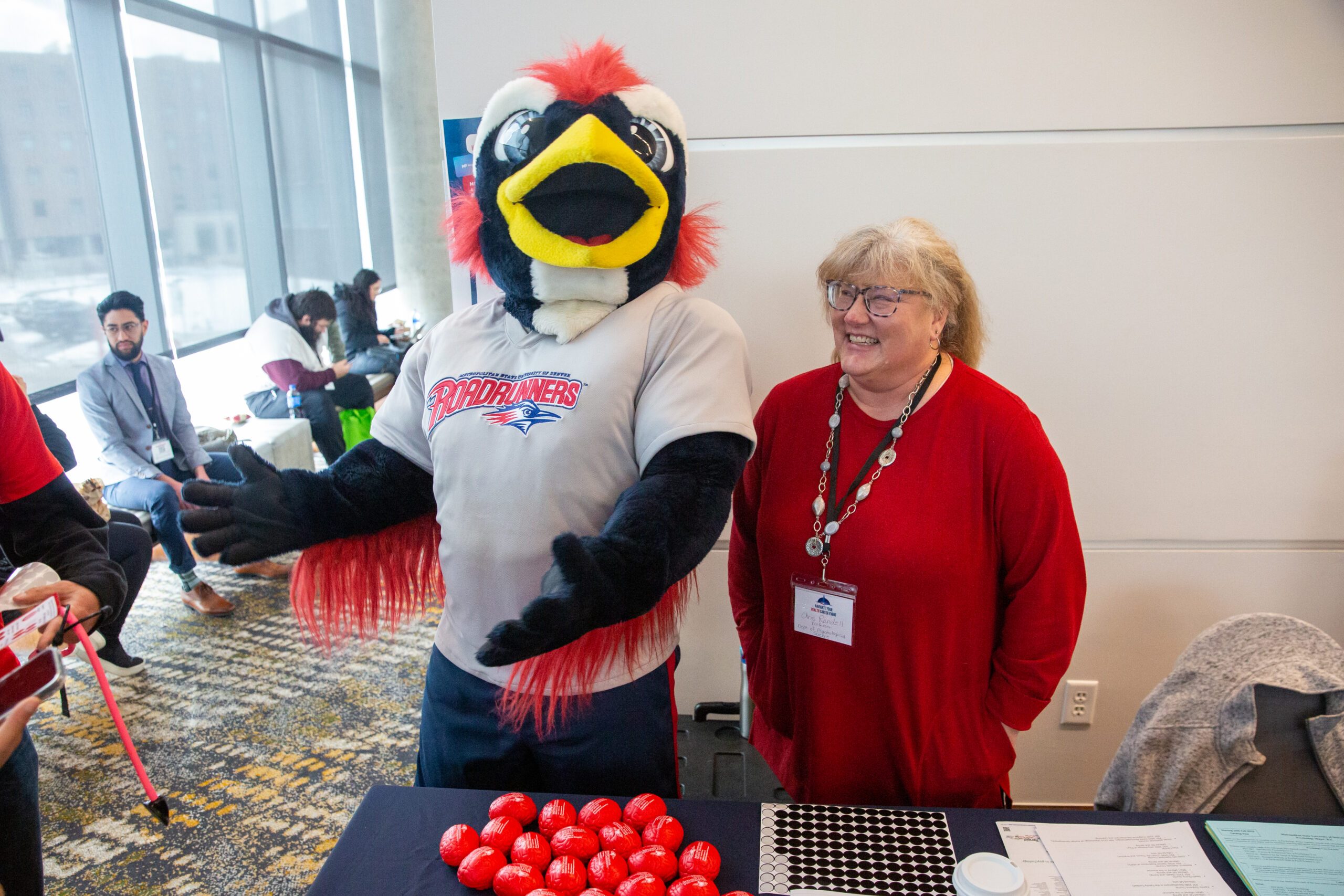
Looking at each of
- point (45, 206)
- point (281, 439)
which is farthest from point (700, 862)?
point (45, 206)

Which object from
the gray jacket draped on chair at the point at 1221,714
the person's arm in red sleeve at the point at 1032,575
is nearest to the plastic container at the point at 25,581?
the person's arm in red sleeve at the point at 1032,575

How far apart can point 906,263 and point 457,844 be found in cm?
102

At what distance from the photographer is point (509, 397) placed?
1.19 metres

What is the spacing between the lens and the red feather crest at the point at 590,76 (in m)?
1.22

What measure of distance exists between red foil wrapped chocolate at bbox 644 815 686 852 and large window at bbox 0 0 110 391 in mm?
4314

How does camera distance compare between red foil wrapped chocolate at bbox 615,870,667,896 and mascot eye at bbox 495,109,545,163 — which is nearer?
red foil wrapped chocolate at bbox 615,870,667,896

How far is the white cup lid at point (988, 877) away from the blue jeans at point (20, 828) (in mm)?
1412

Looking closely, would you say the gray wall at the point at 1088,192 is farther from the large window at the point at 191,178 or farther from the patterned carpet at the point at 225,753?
the large window at the point at 191,178

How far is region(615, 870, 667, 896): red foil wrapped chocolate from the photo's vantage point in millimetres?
1037

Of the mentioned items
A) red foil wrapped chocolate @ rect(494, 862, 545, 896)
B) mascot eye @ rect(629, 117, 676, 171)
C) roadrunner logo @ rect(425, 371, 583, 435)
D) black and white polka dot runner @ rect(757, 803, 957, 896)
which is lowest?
black and white polka dot runner @ rect(757, 803, 957, 896)

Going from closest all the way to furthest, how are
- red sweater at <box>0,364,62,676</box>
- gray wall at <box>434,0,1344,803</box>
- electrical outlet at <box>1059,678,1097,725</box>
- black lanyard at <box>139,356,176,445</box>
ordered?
red sweater at <box>0,364,62,676</box> → gray wall at <box>434,0,1344,803</box> → electrical outlet at <box>1059,678,1097,725</box> → black lanyard at <box>139,356,176,445</box>

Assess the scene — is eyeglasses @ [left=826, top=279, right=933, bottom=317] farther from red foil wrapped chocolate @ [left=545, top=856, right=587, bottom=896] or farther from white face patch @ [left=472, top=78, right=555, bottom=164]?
red foil wrapped chocolate @ [left=545, top=856, right=587, bottom=896]

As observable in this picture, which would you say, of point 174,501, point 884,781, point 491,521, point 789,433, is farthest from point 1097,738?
point 174,501

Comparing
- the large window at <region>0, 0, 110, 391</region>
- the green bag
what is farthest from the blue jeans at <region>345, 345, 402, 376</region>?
the large window at <region>0, 0, 110, 391</region>
